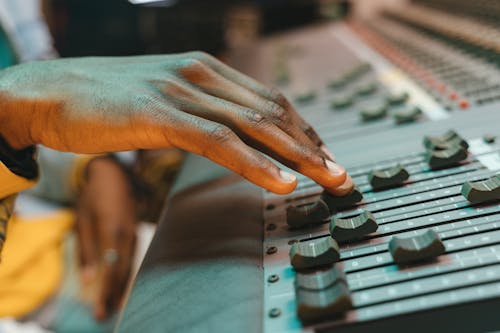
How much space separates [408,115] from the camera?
3.32 ft

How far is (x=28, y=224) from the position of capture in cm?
160

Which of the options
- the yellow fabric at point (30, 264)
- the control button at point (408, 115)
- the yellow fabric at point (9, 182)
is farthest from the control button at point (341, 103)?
the yellow fabric at point (30, 264)

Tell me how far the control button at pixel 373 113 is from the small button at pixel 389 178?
0.33 meters

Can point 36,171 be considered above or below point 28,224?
above

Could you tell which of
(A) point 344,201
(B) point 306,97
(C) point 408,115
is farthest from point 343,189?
(B) point 306,97

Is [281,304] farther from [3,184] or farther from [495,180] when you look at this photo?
[3,184]

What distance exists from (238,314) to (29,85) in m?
0.50

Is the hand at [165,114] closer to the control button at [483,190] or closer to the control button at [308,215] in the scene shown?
the control button at [308,215]

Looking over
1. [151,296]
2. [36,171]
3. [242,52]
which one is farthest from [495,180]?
[242,52]

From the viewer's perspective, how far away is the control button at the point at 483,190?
63 centimetres

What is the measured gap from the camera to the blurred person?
0.72 metres

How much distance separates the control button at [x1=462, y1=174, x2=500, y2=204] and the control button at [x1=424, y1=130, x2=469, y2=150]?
5.7 inches

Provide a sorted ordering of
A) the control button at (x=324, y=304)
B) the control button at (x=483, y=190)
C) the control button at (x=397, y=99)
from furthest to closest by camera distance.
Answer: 1. the control button at (x=397, y=99)
2. the control button at (x=483, y=190)
3. the control button at (x=324, y=304)

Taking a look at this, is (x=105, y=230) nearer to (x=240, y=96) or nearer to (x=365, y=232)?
(x=240, y=96)
